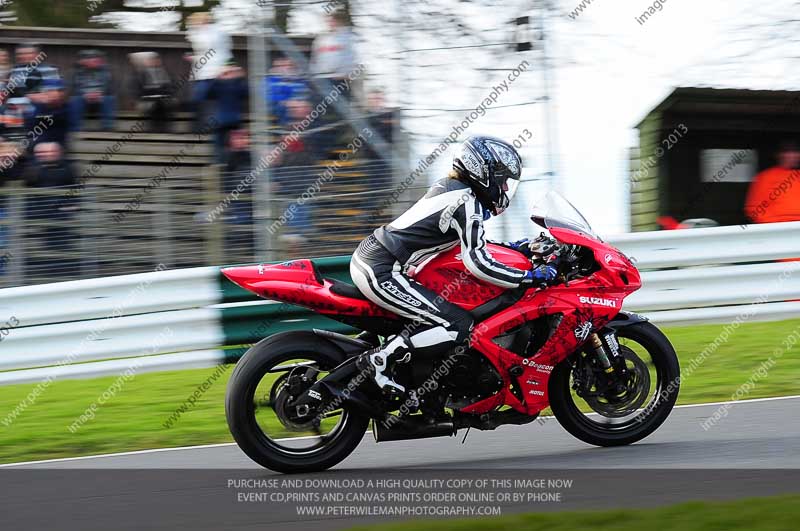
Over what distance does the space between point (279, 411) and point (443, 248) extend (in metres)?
1.29

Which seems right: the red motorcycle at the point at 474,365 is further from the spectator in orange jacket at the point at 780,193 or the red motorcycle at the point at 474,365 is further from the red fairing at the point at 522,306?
the spectator in orange jacket at the point at 780,193

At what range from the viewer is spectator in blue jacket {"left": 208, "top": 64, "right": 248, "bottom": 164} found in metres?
10.8

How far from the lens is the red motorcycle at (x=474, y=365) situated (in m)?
6.00

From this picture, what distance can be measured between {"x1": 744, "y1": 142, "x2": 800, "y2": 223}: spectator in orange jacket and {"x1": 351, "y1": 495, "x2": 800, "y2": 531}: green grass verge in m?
7.31

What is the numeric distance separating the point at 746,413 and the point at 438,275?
241 cm

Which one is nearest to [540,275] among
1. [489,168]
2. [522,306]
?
[522,306]

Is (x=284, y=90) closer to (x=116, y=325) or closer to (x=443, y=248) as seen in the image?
(x=116, y=325)

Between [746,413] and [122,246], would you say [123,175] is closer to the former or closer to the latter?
[122,246]

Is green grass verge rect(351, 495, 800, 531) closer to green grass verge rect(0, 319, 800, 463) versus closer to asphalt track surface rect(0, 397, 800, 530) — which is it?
asphalt track surface rect(0, 397, 800, 530)

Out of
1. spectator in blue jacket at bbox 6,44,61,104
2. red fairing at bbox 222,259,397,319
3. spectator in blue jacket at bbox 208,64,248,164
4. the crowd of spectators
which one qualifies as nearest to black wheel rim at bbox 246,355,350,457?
red fairing at bbox 222,259,397,319

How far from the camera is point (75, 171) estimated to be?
35.2 ft

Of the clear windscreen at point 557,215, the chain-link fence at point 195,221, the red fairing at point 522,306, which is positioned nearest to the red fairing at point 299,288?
the red fairing at point 522,306

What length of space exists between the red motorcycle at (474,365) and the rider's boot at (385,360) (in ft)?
0.16

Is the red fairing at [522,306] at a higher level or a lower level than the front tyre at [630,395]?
higher
